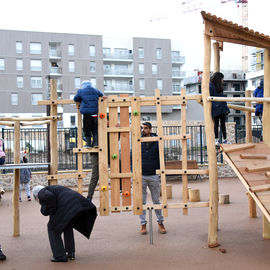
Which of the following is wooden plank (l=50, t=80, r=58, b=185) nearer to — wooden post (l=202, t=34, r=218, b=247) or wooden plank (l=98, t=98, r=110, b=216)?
wooden plank (l=98, t=98, r=110, b=216)

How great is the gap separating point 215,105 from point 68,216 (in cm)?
342

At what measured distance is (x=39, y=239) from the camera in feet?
25.6

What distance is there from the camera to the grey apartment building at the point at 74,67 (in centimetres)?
5100

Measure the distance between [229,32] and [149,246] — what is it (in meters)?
3.91

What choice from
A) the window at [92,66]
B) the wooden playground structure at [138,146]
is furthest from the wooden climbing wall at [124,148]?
the window at [92,66]

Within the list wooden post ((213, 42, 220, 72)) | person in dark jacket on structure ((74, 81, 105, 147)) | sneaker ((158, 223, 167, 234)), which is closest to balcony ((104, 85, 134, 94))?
wooden post ((213, 42, 220, 72))

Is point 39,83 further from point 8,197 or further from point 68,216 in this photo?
point 68,216

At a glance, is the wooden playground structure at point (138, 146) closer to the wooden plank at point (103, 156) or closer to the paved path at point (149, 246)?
the wooden plank at point (103, 156)

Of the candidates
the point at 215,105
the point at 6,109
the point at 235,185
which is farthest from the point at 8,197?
the point at 6,109

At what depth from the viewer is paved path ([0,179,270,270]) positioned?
6.04 m

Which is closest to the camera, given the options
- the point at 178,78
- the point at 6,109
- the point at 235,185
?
the point at 235,185

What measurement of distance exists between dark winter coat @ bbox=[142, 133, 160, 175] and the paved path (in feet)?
4.16

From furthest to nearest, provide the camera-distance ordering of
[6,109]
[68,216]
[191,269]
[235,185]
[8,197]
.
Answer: [6,109] < [235,185] < [8,197] < [68,216] < [191,269]

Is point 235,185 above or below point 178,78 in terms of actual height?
below
